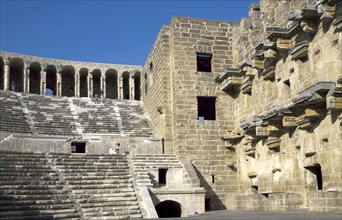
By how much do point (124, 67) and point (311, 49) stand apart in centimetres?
2154

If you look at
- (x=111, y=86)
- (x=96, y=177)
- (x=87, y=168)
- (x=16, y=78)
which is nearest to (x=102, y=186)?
(x=96, y=177)

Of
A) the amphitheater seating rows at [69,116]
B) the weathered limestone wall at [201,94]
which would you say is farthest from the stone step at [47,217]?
the amphitheater seating rows at [69,116]

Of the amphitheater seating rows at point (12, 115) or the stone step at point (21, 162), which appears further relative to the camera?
the amphitheater seating rows at point (12, 115)

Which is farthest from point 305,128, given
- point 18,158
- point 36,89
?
point 36,89

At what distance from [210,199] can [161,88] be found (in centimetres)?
619

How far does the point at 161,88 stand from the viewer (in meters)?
22.3

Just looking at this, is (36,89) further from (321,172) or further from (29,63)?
(321,172)

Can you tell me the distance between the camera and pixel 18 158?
1720 cm

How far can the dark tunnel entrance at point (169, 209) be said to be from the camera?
1855 cm

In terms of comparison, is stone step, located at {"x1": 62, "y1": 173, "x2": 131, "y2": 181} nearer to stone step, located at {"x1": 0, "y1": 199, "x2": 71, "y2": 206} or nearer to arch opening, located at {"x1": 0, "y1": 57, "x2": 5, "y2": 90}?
stone step, located at {"x1": 0, "y1": 199, "x2": 71, "y2": 206}

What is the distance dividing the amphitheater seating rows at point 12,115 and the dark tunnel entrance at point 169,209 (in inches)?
336

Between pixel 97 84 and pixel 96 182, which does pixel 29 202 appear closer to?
pixel 96 182

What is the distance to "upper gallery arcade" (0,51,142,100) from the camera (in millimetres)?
→ 31156

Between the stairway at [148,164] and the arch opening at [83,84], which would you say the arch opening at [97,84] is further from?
the stairway at [148,164]
